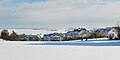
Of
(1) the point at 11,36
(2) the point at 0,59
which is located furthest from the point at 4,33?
(2) the point at 0,59

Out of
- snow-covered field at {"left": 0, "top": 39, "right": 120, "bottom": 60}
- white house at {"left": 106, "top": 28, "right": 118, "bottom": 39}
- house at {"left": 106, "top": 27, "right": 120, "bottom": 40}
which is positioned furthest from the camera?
white house at {"left": 106, "top": 28, "right": 118, "bottom": 39}

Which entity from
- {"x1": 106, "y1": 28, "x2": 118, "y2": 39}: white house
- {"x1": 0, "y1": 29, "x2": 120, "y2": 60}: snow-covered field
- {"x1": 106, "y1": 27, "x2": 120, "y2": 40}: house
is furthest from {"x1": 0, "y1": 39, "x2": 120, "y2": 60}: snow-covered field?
{"x1": 106, "y1": 28, "x2": 118, "y2": 39}: white house

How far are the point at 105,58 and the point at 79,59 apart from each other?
913mm

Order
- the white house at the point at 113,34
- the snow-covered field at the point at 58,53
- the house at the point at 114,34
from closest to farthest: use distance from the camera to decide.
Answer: the snow-covered field at the point at 58,53 < the house at the point at 114,34 < the white house at the point at 113,34

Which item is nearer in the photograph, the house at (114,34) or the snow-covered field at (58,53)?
the snow-covered field at (58,53)

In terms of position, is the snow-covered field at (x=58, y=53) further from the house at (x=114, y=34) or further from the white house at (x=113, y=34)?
the white house at (x=113, y=34)

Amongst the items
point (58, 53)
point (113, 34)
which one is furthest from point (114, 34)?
point (58, 53)

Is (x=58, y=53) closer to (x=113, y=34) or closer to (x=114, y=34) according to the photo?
(x=113, y=34)

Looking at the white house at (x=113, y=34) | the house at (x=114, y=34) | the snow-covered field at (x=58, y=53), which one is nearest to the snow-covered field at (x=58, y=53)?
the snow-covered field at (x=58, y=53)

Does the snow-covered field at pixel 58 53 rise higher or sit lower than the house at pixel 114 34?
higher

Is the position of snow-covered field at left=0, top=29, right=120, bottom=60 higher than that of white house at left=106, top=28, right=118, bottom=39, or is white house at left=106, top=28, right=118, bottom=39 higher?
snow-covered field at left=0, top=29, right=120, bottom=60

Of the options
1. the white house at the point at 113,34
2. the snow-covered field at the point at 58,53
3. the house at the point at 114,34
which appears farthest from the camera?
the white house at the point at 113,34

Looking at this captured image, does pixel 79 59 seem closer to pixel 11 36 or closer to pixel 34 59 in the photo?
pixel 34 59

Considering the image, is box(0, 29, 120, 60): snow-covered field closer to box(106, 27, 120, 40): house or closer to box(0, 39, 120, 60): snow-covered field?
box(0, 39, 120, 60): snow-covered field
